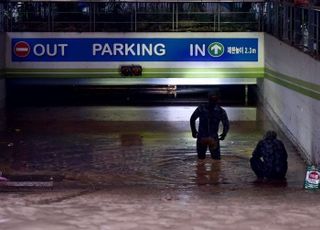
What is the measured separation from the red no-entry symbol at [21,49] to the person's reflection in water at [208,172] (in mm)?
12346

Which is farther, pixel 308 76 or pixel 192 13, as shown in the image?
pixel 192 13

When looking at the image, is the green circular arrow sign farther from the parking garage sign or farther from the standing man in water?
the standing man in water

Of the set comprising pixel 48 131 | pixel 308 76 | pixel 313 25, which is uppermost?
pixel 313 25

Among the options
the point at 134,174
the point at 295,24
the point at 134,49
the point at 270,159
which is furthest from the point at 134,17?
the point at 270,159

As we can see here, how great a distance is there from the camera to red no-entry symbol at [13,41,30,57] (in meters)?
26.6

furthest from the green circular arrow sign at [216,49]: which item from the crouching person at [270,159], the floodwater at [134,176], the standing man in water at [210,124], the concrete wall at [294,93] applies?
the crouching person at [270,159]

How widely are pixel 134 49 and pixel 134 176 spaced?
41.7 ft

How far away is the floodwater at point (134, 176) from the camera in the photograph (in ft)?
25.6

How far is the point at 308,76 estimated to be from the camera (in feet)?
53.9

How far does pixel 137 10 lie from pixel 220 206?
19763mm

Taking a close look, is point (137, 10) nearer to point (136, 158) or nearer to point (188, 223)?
point (136, 158)

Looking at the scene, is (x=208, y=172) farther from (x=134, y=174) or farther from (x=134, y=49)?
(x=134, y=49)

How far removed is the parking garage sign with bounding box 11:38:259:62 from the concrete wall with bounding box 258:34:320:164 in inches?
48.9

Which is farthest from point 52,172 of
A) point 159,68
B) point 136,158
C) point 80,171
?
point 159,68
